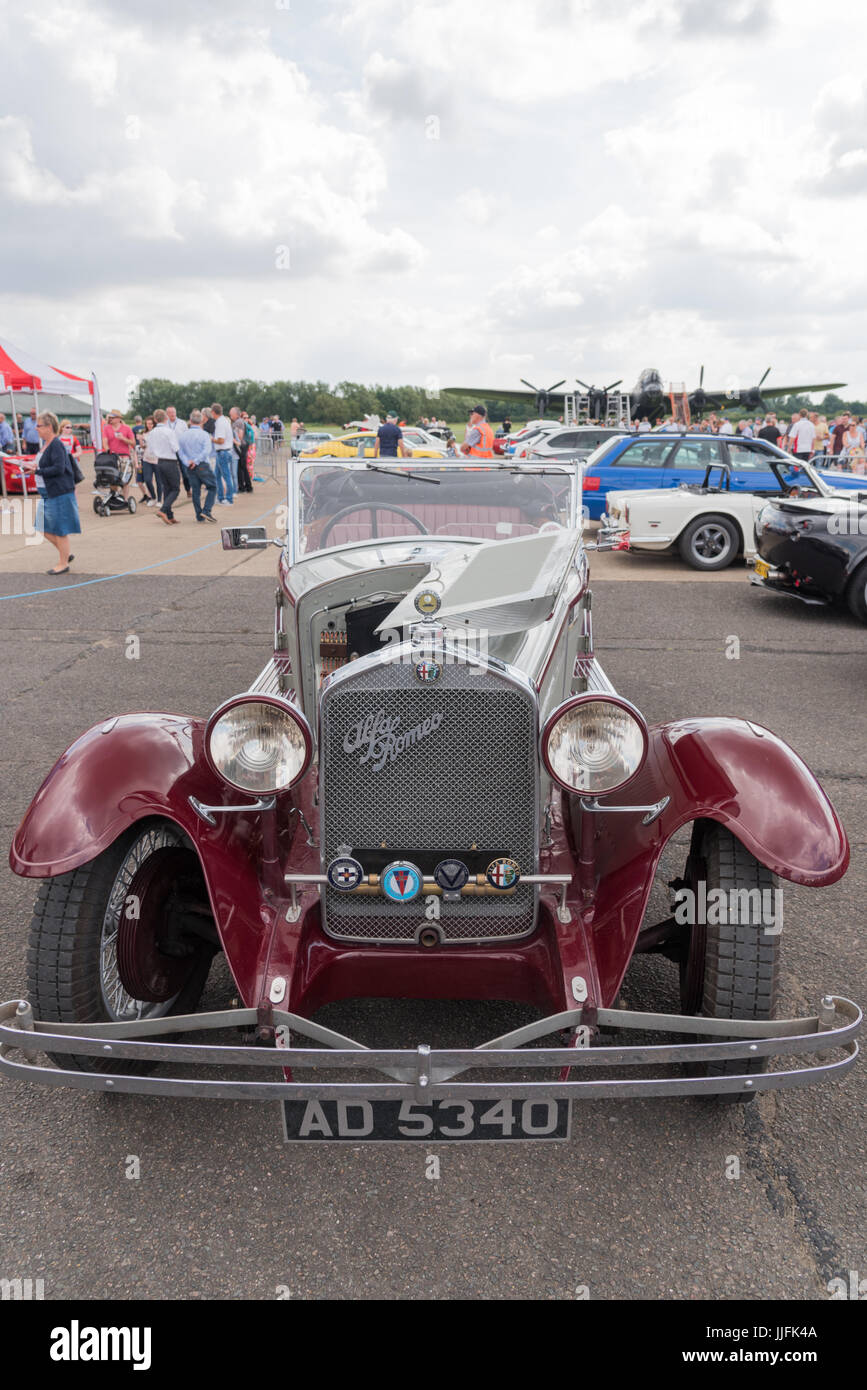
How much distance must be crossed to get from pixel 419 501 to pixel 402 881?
2278 millimetres

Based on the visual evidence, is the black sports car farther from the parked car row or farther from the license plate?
the license plate

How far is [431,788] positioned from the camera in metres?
2.59

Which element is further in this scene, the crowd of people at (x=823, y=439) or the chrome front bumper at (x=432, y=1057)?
the crowd of people at (x=823, y=439)

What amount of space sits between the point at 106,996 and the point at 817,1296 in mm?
1960

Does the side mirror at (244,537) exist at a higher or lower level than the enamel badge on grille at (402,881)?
higher

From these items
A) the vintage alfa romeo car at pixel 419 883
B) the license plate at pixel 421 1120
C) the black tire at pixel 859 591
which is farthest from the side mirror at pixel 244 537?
the black tire at pixel 859 591

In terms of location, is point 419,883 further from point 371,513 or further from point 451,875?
point 371,513

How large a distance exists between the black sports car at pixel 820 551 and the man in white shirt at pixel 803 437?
10.1m

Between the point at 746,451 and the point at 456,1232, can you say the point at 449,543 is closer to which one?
the point at 456,1232

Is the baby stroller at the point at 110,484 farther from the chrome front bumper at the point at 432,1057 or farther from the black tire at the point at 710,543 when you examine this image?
the chrome front bumper at the point at 432,1057

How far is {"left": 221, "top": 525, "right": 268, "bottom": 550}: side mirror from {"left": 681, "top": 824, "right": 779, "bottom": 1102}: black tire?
2.83m

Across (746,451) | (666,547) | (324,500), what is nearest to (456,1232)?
(324,500)

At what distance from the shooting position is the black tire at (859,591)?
8.74 meters
